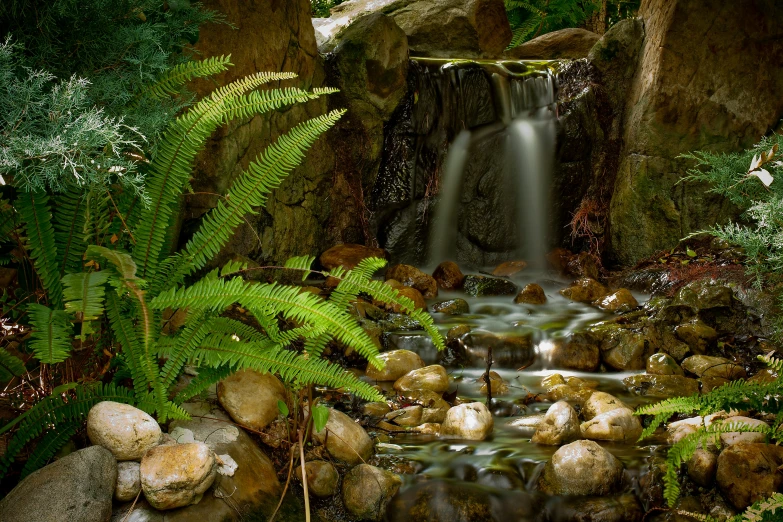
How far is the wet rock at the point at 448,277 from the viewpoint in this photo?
6.50m

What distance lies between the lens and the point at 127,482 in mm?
2238

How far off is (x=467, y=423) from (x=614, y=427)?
844mm

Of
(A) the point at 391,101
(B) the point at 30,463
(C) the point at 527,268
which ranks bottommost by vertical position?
(C) the point at 527,268

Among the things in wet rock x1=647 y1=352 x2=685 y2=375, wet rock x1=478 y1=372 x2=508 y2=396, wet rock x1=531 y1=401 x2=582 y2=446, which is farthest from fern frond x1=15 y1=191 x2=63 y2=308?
wet rock x1=647 y1=352 x2=685 y2=375

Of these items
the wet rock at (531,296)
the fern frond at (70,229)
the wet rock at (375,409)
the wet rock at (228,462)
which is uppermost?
the fern frond at (70,229)

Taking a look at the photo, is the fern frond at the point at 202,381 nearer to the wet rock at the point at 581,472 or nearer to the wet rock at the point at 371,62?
the wet rock at the point at 581,472

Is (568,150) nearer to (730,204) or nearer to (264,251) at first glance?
(730,204)

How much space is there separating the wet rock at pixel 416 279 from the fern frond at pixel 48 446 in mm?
4134

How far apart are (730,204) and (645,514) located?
4654 millimetres

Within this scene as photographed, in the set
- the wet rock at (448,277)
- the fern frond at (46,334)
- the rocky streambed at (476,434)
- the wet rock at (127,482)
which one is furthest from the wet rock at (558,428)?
the wet rock at (448,277)

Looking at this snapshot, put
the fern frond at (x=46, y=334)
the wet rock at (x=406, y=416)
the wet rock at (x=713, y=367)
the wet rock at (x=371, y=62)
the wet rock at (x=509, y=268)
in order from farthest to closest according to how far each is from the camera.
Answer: the wet rock at (x=509, y=268), the wet rock at (x=371, y=62), the wet rock at (x=713, y=367), the wet rock at (x=406, y=416), the fern frond at (x=46, y=334)

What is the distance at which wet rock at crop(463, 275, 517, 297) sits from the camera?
6.33 metres

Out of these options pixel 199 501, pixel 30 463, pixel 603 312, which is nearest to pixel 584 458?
pixel 199 501

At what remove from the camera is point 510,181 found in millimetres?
7512
